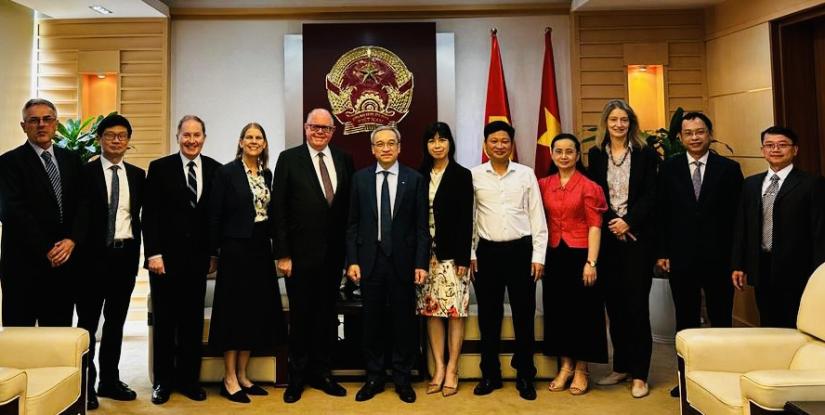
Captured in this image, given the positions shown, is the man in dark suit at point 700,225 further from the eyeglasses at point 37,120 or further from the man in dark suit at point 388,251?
the eyeglasses at point 37,120

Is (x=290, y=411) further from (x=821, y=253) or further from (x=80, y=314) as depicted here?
(x=821, y=253)

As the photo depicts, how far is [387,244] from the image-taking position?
3.08 meters

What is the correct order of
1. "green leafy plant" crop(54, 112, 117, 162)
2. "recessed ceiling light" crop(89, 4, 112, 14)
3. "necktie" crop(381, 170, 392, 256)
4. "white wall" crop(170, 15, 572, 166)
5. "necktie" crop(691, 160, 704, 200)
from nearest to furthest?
"necktie" crop(381, 170, 392, 256) → "necktie" crop(691, 160, 704, 200) → "green leafy plant" crop(54, 112, 117, 162) → "recessed ceiling light" crop(89, 4, 112, 14) → "white wall" crop(170, 15, 572, 166)

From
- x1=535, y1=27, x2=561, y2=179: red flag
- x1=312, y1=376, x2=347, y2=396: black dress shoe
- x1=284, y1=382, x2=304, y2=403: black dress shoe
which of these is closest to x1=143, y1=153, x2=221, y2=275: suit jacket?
x1=284, y1=382, x2=304, y2=403: black dress shoe

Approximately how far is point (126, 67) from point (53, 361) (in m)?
3.61

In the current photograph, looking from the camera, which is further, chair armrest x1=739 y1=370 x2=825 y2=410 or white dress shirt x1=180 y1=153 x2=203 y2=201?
white dress shirt x1=180 y1=153 x2=203 y2=201

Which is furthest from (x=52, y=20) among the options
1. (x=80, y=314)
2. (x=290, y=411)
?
(x=290, y=411)

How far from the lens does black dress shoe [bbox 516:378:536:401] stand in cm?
314

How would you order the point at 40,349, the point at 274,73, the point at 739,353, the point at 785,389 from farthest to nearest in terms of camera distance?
the point at 274,73, the point at 40,349, the point at 739,353, the point at 785,389

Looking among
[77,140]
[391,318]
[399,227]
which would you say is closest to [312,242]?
[399,227]

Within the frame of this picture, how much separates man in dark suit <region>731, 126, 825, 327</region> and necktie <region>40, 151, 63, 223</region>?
3566 mm

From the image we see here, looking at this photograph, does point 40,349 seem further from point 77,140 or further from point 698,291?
point 698,291

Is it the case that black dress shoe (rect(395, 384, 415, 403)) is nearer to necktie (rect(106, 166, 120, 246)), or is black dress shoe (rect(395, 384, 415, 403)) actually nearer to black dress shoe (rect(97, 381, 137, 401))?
black dress shoe (rect(97, 381, 137, 401))

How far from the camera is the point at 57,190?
304 cm
